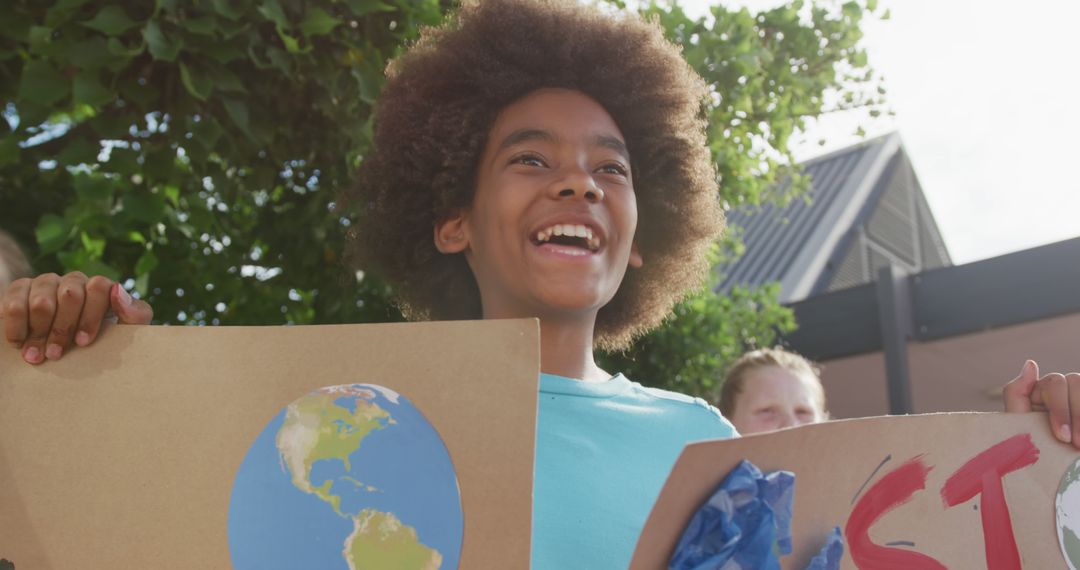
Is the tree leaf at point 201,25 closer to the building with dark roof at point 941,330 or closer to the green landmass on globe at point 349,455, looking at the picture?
the green landmass on globe at point 349,455

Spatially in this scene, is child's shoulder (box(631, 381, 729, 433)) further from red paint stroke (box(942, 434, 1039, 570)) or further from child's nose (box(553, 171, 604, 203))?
red paint stroke (box(942, 434, 1039, 570))

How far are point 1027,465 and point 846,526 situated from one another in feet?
1.12

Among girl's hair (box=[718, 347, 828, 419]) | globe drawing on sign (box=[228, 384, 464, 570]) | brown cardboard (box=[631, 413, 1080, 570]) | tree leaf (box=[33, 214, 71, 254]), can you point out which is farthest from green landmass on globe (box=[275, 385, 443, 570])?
girl's hair (box=[718, 347, 828, 419])

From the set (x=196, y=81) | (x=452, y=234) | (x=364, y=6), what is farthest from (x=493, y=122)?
(x=196, y=81)

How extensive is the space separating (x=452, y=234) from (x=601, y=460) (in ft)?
1.72

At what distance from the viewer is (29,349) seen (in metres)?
1.17

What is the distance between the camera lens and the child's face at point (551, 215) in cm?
157

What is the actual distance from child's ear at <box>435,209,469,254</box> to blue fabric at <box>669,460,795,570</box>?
851 millimetres

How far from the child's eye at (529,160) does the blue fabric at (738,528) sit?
0.74 metres

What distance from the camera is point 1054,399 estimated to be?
1.40 meters

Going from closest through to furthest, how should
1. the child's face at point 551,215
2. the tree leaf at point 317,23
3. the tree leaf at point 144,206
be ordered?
1. the child's face at point 551,215
2. the tree leaf at point 317,23
3. the tree leaf at point 144,206

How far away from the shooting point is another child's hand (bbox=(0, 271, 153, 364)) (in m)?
1.17

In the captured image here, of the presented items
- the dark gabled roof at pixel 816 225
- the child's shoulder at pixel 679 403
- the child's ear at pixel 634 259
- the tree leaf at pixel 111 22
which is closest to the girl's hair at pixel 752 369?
the child's ear at pixel 634 259

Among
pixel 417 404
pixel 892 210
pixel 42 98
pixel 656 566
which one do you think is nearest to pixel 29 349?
pixel 417 404
